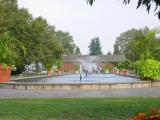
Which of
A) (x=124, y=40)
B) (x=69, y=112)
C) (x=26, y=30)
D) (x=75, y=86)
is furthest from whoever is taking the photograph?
(x=124, y=40)

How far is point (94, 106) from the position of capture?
42.1 ft

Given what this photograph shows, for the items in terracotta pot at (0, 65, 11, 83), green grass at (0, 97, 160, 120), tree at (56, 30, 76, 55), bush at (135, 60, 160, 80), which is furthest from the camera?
tree at (56, 30, 76, 55)

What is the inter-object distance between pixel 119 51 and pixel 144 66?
105374mm

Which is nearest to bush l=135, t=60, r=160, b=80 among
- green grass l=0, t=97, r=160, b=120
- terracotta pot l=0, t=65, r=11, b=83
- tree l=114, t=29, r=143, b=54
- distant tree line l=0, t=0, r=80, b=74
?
terracotta pot l=0, t=65, r=11, b=83

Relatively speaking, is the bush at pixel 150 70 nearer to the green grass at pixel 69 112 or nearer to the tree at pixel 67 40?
the green grass at pixel 69 112

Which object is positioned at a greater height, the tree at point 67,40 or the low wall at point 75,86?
the tree at point 67,40

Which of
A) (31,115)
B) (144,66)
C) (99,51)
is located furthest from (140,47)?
(99,51)

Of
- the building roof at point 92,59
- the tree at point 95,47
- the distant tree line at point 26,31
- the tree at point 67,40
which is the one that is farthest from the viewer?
the tree at point 95,47

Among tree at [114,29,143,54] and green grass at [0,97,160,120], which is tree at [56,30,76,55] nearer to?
tree at [114,29,143,54]

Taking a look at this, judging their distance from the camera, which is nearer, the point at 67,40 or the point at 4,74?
the point at 4,74

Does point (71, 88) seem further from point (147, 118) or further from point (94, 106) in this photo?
point (147, 118)

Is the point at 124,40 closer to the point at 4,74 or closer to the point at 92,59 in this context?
the point at 92,59

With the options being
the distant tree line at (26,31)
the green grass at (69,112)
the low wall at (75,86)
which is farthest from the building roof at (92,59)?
the green grass at (69,112)

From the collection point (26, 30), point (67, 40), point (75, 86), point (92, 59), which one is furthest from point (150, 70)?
point (67, 40)
